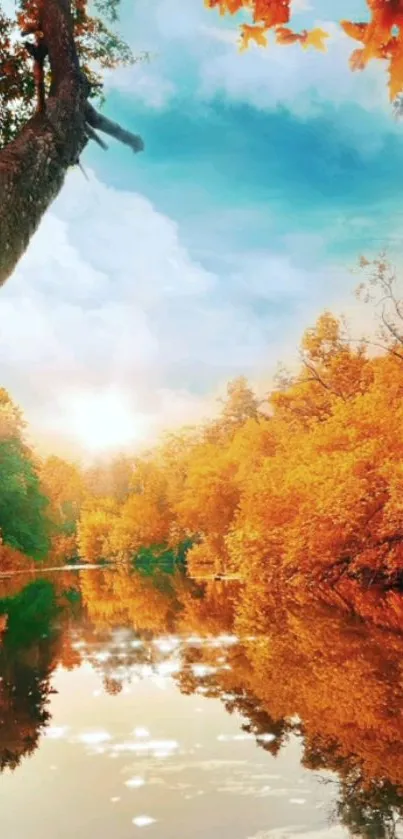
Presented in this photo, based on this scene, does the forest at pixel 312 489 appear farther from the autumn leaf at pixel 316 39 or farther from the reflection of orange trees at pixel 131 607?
the autumn leaf at pixel 316 39

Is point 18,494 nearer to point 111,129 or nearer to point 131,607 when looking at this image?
point 131,607

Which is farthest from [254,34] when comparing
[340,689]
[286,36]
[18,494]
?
[18,494]

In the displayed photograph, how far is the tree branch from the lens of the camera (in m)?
4.34

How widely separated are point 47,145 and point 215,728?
24.3 feet

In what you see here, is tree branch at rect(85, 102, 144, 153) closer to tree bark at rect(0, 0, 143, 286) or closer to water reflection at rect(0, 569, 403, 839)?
tree bark at rect(0, 0, 143, 286)

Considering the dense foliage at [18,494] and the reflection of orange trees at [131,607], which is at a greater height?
the dense foliage at [18,494]

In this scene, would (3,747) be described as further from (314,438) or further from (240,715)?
(314,438)

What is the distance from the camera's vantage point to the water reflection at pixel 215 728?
6375 mm

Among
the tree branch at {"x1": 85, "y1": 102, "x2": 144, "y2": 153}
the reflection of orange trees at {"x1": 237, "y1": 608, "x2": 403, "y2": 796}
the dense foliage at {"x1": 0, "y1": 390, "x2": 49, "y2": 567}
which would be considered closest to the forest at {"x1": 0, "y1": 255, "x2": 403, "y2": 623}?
the dense foliage at {"x1": 0, "y1": 390, "x2": 49, "y2": 567}

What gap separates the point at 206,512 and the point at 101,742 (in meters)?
37.2

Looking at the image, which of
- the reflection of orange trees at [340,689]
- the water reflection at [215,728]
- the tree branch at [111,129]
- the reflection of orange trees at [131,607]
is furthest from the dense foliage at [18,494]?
the tree branch at [111,129]

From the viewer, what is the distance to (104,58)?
24.3 feet

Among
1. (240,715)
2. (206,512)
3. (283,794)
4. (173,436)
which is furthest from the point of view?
(173,436)

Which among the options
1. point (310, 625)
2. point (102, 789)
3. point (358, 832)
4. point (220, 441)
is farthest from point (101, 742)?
point (220, 441)
